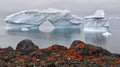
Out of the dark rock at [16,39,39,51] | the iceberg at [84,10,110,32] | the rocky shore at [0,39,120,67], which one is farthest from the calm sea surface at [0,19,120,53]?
the rocky shore at [0,39,120,67]

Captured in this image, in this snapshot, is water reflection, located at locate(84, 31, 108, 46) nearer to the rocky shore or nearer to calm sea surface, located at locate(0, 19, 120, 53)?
calm sea surface, located at locate(0, 19, 120, 53)

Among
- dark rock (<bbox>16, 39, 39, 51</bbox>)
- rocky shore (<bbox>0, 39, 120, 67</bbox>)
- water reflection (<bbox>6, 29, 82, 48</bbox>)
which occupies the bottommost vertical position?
water reflection (<bbox>6, 29, 82, 48</bbox>)

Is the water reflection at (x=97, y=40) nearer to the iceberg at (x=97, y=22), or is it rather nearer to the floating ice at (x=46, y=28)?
the iceberg at (x=97, y=22)

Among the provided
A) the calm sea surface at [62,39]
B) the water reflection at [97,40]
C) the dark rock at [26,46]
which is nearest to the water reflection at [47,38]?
the calm sea surface at [62,39]

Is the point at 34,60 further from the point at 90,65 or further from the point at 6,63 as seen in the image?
the point at 90,65

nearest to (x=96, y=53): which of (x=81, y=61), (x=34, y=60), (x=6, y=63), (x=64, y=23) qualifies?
(x=81, y=61)

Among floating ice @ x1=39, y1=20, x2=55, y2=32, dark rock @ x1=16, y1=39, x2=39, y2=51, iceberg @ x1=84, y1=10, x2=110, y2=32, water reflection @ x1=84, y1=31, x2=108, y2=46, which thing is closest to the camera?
dark rock @ x1=16, y1=39, x2=39, y2=51

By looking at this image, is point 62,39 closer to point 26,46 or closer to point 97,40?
point 97,40

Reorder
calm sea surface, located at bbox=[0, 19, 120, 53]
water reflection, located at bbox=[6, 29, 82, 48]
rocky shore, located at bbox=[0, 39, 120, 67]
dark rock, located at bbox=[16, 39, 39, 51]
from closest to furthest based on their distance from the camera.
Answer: rocky shore, located at bbox=[0, 39, 120, 67] → dark rock, located at bbox=[16, 39, 39, 51] → calm sea surface, located at bbox=[0, 19, 120, 53] → water reflection, located at bbox=[6, 29, 82, 48]

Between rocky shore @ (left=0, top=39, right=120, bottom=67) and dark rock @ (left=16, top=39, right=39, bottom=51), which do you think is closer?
rocky shore @ (left=0, top=39, right=120, bottom=67)

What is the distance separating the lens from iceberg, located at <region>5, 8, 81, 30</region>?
66812mm

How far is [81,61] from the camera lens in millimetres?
6582

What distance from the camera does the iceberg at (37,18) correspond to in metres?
66.8

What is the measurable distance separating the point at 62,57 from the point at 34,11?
61552mm
